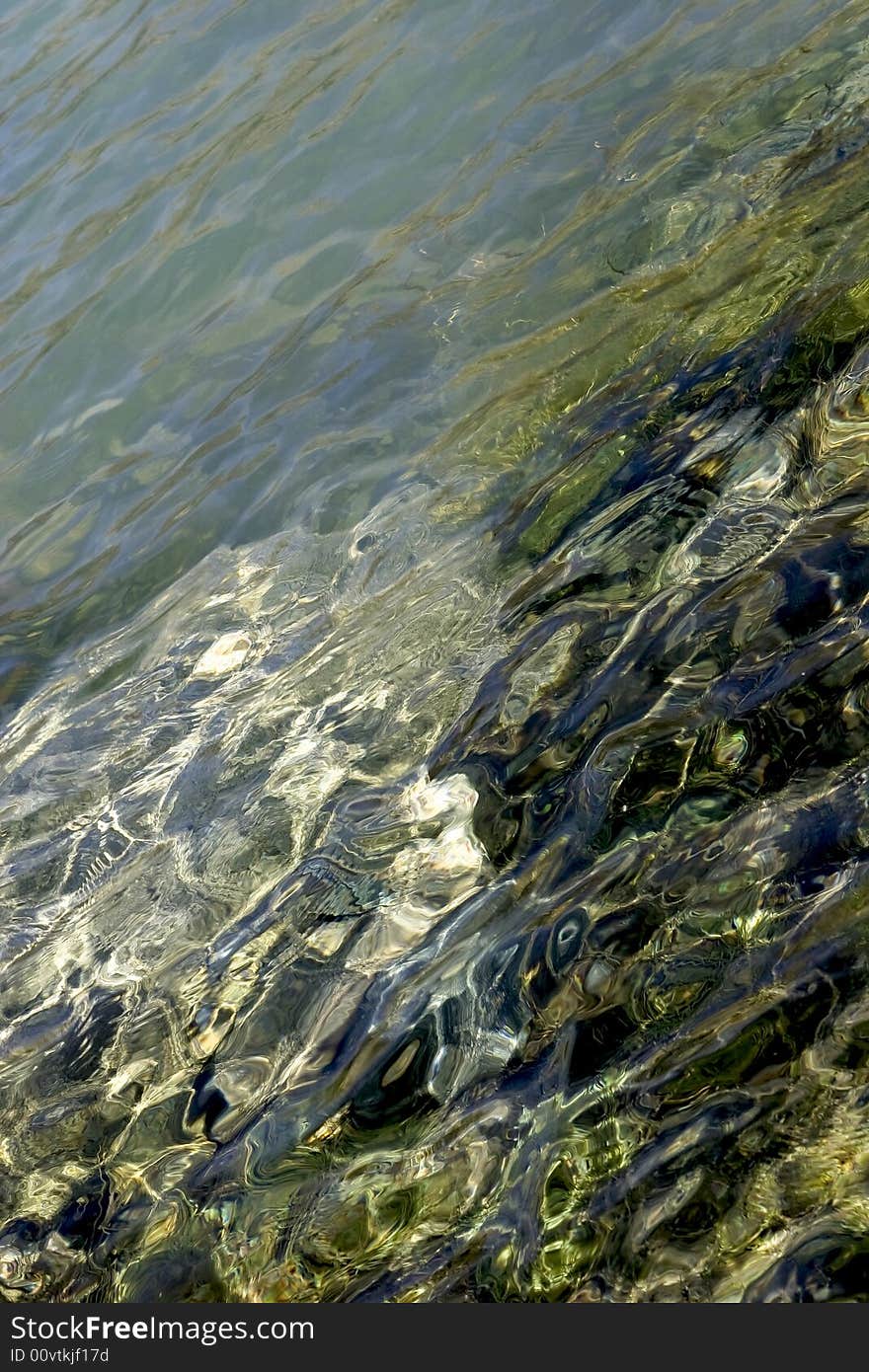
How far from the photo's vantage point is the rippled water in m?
2.25

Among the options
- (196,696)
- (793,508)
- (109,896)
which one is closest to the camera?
(793,508)

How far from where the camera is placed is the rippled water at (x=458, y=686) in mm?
2252

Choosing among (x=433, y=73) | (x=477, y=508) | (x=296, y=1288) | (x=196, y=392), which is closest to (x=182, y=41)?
(x=433, y=73)

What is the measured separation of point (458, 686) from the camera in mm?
3463

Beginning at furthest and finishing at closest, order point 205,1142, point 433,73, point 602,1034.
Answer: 1. point 433,73
2. point 205,1142
3. point 602,1034

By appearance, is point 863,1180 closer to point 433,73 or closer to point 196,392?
point 196,392

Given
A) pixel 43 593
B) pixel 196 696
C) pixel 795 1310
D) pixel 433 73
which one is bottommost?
pixel 795 1310

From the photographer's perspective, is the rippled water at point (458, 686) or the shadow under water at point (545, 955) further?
the rippled water at point (458, 686)

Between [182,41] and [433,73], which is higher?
[182,41]

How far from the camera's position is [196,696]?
408 centimetres

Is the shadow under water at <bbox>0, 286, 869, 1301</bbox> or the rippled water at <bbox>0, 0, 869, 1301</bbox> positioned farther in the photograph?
the rippled water at <bbox>0, 0, 869, 1301</bbox>

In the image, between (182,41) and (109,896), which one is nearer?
(109,896)

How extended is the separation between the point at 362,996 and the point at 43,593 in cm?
300

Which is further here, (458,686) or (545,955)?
(458,686)
